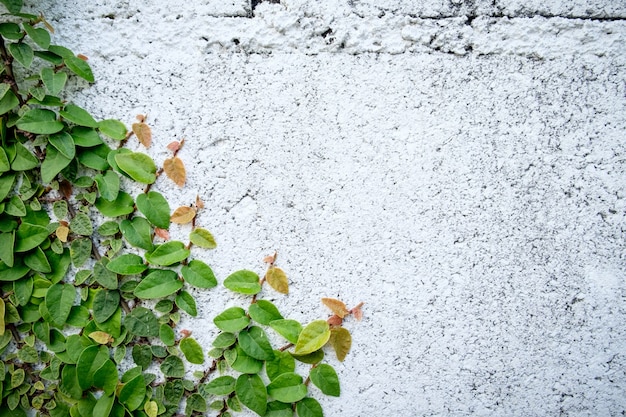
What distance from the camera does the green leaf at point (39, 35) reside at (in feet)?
3.16

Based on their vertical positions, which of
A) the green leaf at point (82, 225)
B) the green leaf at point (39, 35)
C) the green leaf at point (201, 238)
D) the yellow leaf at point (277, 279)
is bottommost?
the yellow leaf at point (277, 279)

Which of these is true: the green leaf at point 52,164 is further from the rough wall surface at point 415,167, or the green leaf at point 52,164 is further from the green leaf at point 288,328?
the green leaf at point 288,328

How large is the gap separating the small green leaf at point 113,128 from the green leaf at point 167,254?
28cm

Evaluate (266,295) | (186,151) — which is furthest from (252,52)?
(266,295)

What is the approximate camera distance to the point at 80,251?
1.08 m

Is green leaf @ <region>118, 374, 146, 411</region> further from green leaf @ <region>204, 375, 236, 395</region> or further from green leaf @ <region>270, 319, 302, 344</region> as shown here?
green leaf @ <region>270, 319, 302, 344</region>

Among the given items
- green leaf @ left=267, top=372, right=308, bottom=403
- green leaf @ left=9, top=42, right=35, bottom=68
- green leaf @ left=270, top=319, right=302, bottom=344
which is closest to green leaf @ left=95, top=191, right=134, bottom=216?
green leaf @ left=9, top=42, right=35, bottom=68

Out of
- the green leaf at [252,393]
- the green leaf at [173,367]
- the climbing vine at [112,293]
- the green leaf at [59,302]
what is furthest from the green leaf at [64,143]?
the green leaf at [252,393]

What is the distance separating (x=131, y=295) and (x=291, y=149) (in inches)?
21.5

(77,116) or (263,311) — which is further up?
(77,116)

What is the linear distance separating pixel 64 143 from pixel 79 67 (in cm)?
18

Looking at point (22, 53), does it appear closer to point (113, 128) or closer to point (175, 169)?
point (113, 128)

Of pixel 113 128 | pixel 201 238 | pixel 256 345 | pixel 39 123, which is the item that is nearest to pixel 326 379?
pixel 256 345

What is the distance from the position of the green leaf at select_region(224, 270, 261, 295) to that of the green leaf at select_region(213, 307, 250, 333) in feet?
0.18
